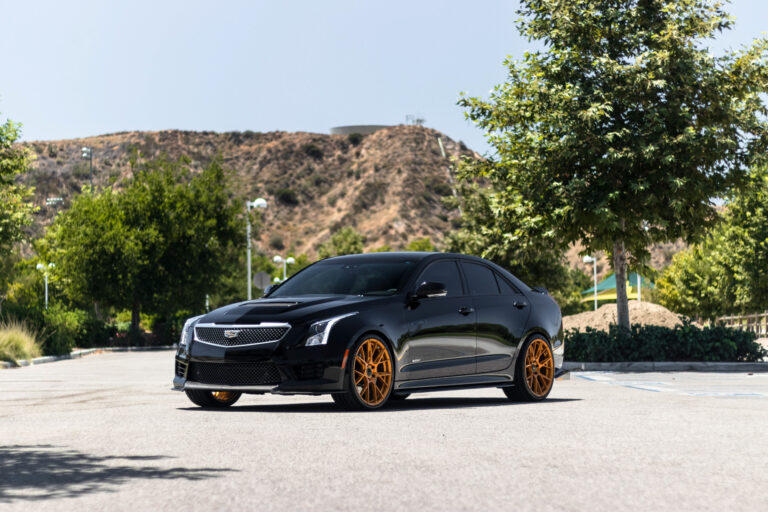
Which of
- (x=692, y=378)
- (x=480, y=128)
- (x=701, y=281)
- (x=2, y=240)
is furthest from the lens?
(x=701, y=281)

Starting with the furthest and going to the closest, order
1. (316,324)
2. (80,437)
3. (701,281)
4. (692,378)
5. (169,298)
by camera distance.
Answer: (701,281), (169,298), (692,378), (316,324), (80,437)

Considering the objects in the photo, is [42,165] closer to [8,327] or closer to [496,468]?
[8,327]

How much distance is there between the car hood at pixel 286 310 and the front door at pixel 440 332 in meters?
0.61

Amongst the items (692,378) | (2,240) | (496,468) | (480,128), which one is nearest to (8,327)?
(2,240)

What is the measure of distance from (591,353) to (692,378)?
10.5 ft

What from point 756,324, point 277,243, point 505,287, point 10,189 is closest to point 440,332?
point 505,287

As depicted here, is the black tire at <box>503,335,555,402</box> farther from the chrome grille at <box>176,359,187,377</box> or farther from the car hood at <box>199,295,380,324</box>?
the chrome grille at <box>176,359,187,377</box>

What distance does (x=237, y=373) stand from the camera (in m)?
11.4

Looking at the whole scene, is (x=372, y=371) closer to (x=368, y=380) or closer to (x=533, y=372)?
(x=368, y=380)

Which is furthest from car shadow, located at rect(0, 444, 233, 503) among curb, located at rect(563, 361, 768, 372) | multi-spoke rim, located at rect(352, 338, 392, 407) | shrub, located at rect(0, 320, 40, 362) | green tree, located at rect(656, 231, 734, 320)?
green tree, located at rect(656, 231, 734, 320)

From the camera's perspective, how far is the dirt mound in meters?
37.3

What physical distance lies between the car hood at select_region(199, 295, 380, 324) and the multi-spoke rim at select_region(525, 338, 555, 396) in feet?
8.13

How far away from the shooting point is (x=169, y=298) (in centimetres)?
4900

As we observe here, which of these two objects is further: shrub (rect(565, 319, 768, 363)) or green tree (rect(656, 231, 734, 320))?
green tree (rect(656, 231, 734, 320))
